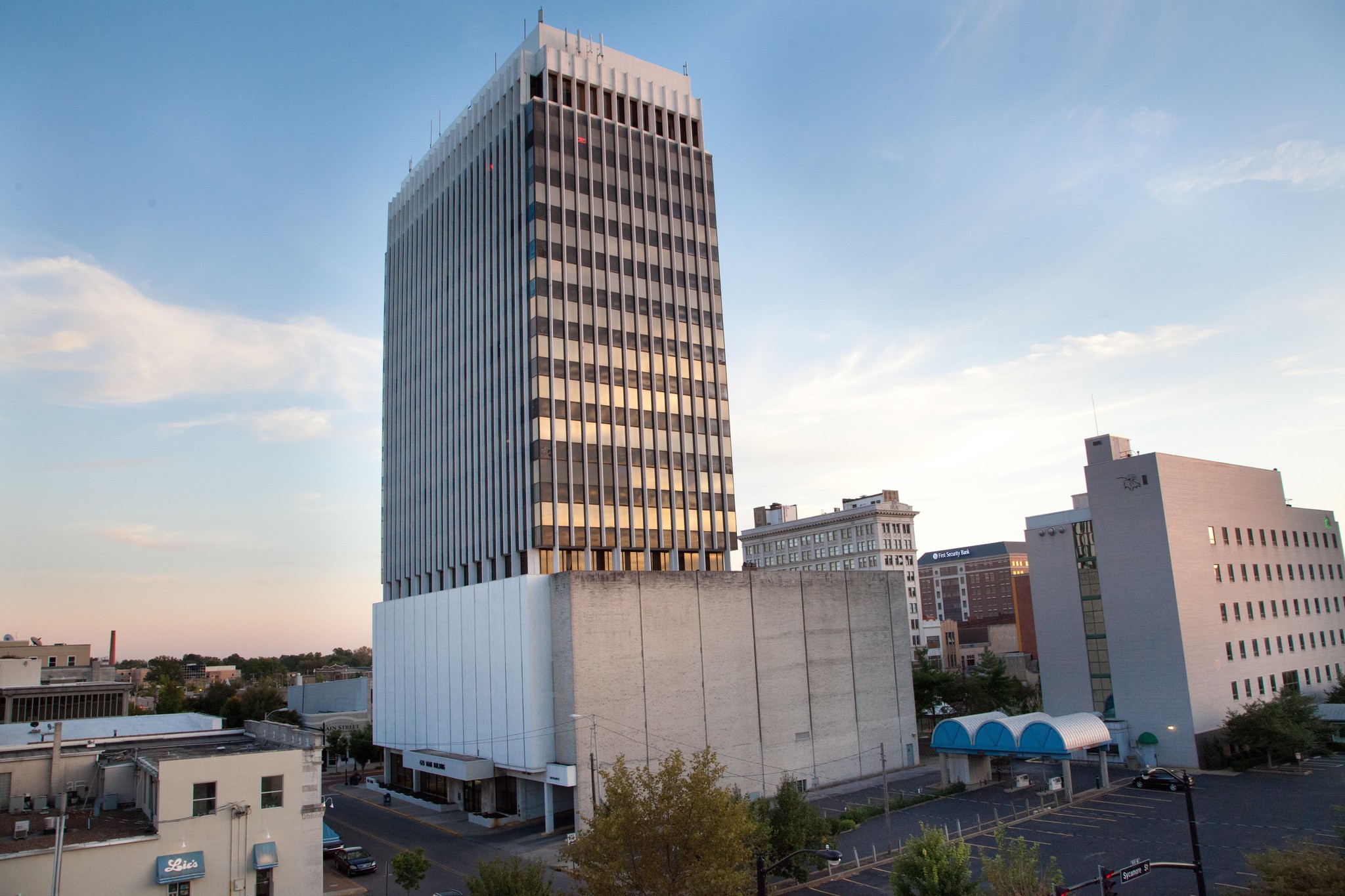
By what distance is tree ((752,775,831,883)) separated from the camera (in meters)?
40.5

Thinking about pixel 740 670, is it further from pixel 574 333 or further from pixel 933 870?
pixel 933 870

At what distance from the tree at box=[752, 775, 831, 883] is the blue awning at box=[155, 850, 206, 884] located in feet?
75.9

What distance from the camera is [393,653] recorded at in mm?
A: 83625

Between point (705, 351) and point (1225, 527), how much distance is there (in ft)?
160

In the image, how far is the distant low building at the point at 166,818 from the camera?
105 feet

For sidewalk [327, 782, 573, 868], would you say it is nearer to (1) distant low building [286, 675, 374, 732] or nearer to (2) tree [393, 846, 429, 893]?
(2) tree [393, 846, 429, 893]

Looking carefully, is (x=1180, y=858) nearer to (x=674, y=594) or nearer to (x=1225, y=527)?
(x=674, y=594)

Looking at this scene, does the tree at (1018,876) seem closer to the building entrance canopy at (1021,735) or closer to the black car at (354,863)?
the building entrance canopy at (1021,735)

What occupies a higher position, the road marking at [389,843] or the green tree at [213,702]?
the green tree at [213,702]

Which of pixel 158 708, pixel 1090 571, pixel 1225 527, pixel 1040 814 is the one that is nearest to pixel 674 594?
pixel 1040 814

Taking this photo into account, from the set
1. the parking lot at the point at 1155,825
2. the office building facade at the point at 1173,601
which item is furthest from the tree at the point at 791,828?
the office building facade at the point at 1173,601

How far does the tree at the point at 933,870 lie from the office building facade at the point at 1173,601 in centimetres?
4839

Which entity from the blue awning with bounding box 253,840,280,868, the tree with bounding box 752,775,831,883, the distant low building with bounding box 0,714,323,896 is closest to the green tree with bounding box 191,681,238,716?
the distant low building with bounding box 0,714,323,896

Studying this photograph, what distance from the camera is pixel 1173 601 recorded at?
228 feet
